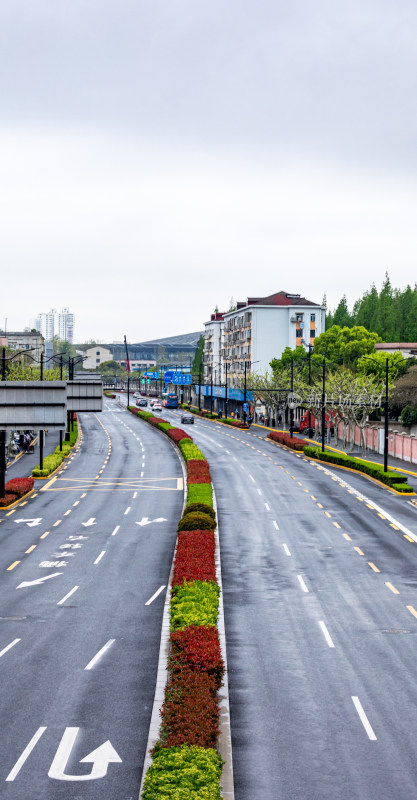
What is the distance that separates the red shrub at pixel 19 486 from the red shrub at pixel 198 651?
3364 cm

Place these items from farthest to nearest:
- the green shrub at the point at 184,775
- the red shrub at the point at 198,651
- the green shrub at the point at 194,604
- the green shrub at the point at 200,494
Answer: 1. the green shrub at the point at 200,494
2. the green shrub at the point at 194,604
3. the red shrub at the point at 198,651
4. the green shrub at the point at 184,775

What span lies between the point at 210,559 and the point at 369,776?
15.1 m

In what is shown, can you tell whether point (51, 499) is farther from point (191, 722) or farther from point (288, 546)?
point (191, 722)

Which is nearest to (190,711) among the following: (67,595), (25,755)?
(25,755)

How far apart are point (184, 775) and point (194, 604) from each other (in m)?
10.4

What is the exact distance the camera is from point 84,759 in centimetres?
1636

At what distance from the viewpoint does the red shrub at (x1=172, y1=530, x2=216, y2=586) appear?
27.5 m

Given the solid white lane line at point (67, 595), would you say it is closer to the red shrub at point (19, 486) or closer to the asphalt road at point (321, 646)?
Answer: the asphalt road at point (321, 646)

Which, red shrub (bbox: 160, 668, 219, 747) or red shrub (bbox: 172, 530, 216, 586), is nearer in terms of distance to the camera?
red shrub (bbox: 160, 668, 219, 747)

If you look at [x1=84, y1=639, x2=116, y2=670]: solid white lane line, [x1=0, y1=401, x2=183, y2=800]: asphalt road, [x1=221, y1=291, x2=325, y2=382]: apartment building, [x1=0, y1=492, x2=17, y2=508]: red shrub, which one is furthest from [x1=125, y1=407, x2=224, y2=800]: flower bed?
[x1=221, y1=291, x2=325, y2=382]: apartment building

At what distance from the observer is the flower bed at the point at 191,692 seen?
1324 cm

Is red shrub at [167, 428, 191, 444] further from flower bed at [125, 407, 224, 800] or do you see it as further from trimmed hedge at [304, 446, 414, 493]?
flower bed at [125, 407, 224, 800]

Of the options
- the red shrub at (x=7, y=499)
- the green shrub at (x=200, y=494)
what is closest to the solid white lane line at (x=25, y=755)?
the green shrub at (x=200, y=494)

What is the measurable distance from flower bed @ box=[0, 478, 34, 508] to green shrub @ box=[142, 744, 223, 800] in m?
37.2
